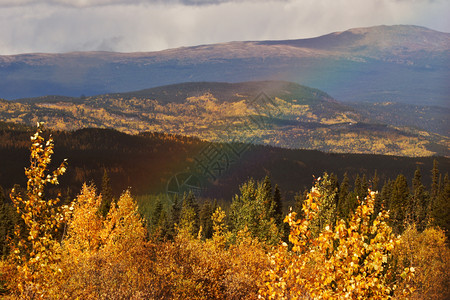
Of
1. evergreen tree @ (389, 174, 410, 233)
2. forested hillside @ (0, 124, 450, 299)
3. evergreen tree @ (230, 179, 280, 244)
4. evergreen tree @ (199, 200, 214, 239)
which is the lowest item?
evergreen tree @ (199, 200, 214, 239)

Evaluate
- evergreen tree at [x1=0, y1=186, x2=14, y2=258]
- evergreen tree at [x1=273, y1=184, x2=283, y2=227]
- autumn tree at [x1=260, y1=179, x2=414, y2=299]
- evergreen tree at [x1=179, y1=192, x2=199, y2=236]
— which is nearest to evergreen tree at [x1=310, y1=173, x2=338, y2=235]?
evergreen tree at [x1=273, y1=184, x2=283, y2=227]

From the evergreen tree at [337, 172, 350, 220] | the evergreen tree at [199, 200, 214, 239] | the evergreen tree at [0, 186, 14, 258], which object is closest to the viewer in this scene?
the evergreen tree at [0, 186, 14, 258]

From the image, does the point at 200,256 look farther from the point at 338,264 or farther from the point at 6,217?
the point at 6,217

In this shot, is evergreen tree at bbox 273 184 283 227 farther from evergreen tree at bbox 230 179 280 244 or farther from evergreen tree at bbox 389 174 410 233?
evergreen tree at bbox 389 174 410 233

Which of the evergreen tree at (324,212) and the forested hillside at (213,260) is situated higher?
the forested hillside at (213,260)

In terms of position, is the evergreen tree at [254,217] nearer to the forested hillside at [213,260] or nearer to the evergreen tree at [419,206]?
the forested hillside at [213,260]

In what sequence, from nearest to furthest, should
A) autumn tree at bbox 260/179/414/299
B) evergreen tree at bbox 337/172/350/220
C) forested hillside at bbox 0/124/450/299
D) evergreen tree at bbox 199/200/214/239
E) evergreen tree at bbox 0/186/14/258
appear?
autumn tree at bbox 260/179/414/299, forested hillside at bbox 0/124/450/299, evergreen tree at bbox 0/186/14/258, evergreen tree at bbox 337/172/350/220, evergreen tree at bbox 199/200/214/239

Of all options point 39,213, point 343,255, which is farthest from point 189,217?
point 343,255

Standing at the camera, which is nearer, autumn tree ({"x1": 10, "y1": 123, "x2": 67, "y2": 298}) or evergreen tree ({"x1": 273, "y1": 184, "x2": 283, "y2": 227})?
autumn tree ({"x1": 10, "y1": 123, "x2": 67, "y2": 298})

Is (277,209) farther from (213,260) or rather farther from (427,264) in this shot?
(213,260)

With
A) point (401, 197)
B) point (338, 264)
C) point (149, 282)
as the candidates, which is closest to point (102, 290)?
point (149, 282)

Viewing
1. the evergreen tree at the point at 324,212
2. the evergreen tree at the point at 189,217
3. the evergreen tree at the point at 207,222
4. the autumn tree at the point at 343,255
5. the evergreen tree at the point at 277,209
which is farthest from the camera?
the evergreen tree at the point at 207,222

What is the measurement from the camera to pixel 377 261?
21766mm

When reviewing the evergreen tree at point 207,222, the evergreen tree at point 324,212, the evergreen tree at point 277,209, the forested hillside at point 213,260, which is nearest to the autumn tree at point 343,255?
the forested hillside at point 213,260
